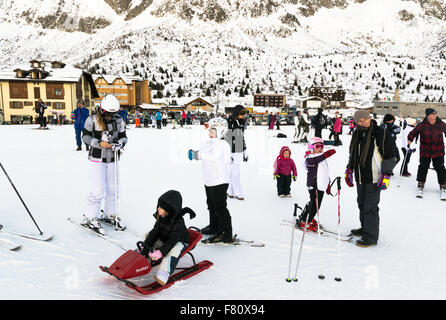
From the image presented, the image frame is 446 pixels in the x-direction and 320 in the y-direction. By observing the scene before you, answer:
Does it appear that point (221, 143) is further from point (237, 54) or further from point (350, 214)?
point (237, 54)

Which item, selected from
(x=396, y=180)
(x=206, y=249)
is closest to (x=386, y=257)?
(x=206, y=249)

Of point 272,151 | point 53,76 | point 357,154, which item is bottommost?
point 272,151

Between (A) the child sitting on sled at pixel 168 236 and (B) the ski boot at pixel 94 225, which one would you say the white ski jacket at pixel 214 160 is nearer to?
(A) the child sitting on sled at pixel 168 236

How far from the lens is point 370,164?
4.07 meters

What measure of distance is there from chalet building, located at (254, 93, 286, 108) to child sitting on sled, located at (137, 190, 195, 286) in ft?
258

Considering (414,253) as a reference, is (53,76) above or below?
above

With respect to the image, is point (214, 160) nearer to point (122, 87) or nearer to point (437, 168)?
point (437, 168)

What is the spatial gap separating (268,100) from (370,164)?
7876 cm

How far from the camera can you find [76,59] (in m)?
126

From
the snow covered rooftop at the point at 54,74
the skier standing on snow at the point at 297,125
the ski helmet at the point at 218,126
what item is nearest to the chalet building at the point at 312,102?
the snow covered rooftop at the point at 54,74

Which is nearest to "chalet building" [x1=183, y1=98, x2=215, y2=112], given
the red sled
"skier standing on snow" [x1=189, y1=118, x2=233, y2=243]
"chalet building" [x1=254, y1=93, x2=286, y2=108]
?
"chalet building" [x1=254, y1=93, x2=286, y2=108]

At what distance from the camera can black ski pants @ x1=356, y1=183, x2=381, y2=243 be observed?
411cm
